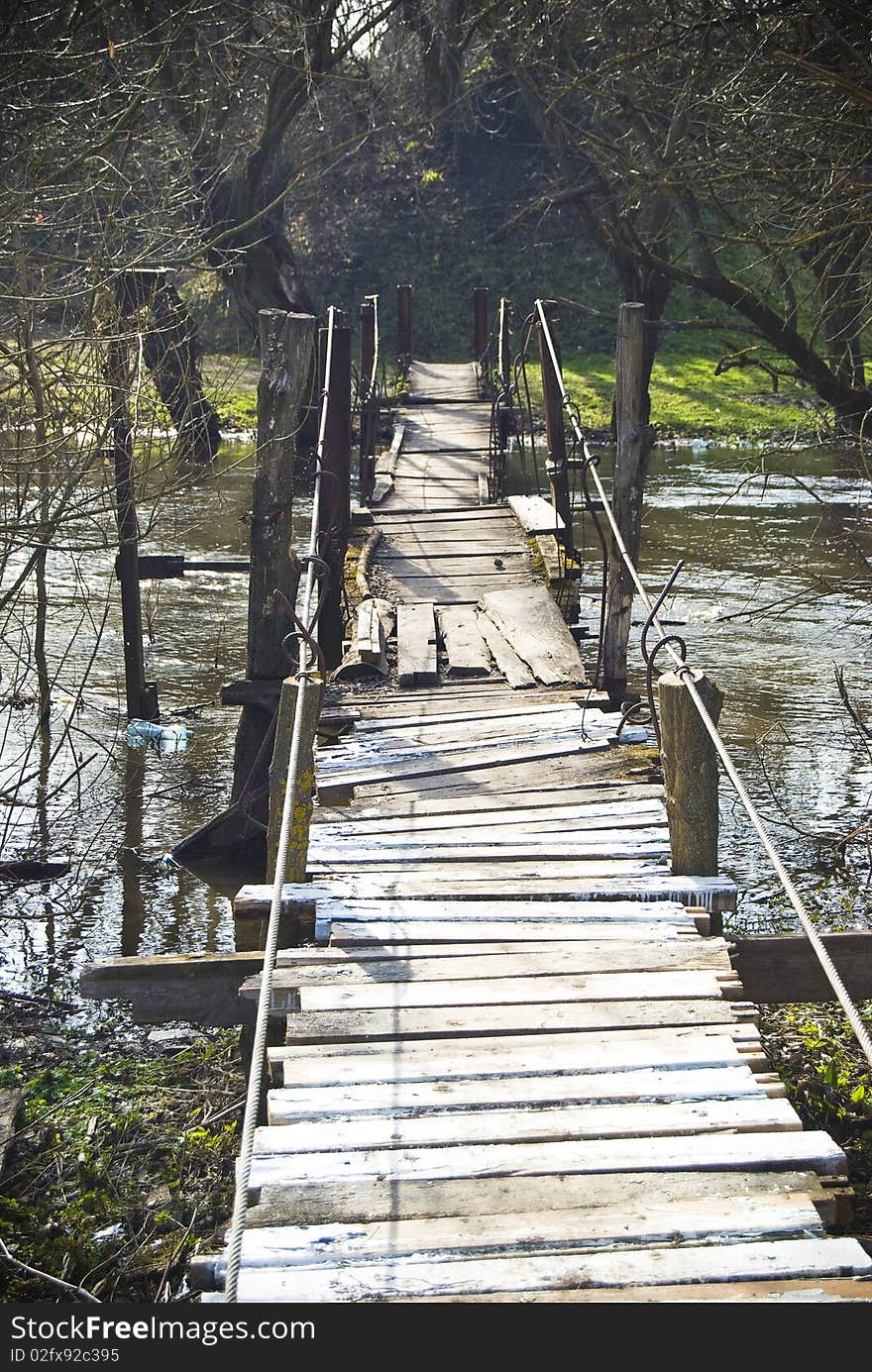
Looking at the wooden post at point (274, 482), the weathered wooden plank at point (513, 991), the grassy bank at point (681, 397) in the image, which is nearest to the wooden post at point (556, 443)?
the wooden post at point (274, 482)

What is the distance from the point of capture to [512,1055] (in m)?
3.89

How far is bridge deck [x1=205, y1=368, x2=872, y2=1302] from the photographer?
310cm

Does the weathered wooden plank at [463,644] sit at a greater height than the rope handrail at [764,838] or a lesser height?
lesser

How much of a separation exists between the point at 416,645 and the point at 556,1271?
487 centimetres

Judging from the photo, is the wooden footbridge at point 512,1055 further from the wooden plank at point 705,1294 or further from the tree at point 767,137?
the tree at point 767,137

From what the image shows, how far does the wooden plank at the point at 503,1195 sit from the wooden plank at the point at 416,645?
4082mm

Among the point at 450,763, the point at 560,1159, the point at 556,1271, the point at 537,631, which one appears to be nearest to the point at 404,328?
the point at 537,631

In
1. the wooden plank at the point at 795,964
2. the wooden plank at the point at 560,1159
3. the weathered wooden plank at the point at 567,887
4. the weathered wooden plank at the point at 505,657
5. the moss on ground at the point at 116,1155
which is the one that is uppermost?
the weathered wooden plank at the point at 505,657

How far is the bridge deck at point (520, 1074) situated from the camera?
10.2 ft

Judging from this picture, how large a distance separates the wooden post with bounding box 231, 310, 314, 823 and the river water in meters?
0.37

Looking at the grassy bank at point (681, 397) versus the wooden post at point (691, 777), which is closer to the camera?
the wooden post at point (691, 777)

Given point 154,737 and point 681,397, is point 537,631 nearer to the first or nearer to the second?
point 154,737

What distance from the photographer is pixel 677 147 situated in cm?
1242

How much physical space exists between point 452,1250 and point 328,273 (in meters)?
27.6
